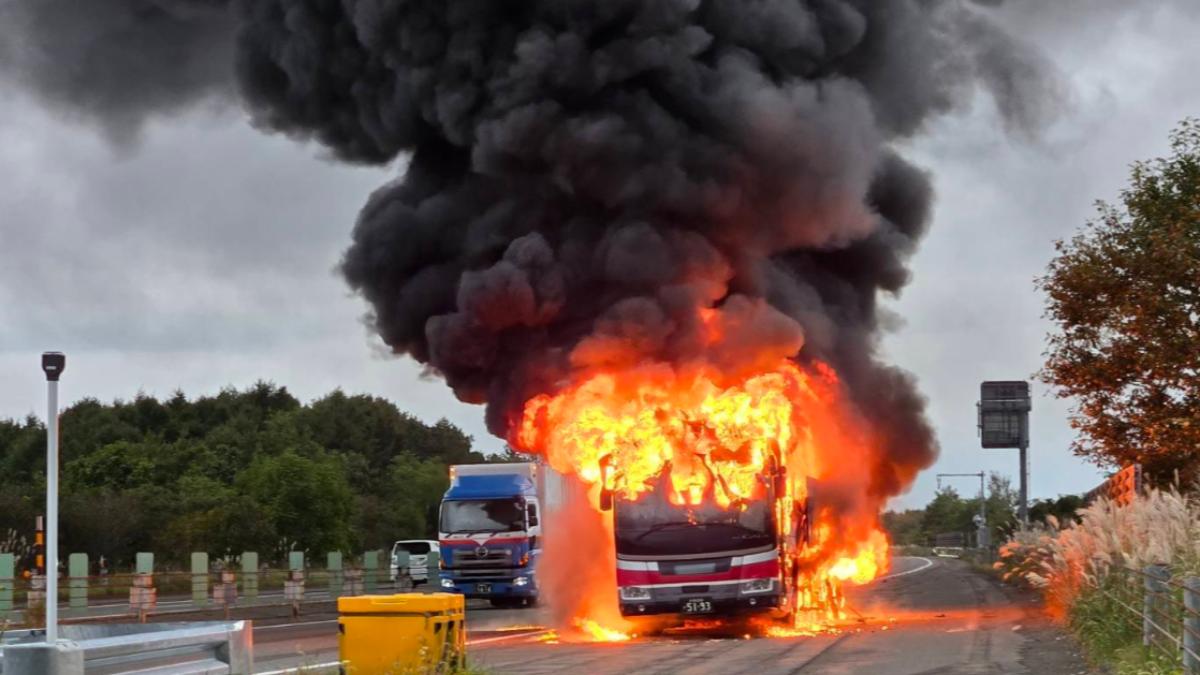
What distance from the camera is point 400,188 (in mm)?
32938

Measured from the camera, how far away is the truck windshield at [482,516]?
125ft

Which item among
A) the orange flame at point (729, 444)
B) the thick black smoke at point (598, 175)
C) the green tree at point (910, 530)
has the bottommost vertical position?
the green tree at point (910, 530)

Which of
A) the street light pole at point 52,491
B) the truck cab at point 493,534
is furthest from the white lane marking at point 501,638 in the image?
the street light pole at point 52,491

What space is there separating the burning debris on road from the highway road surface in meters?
1.80

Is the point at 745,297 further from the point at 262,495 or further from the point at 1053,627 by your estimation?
the point at 262,495

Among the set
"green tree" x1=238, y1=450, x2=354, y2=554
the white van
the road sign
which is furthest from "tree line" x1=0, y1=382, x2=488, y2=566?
the road sign

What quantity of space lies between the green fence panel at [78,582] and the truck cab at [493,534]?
810 cm

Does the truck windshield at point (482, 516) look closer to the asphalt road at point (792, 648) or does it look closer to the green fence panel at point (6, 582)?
the asphalt road at point (792, 648)

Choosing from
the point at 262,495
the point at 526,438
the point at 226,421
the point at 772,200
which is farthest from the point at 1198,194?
the point at 226,421

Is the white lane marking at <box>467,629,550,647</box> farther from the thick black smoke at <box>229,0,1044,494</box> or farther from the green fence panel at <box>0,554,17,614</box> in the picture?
the green fence panel at <box>0,554,17,614</box>

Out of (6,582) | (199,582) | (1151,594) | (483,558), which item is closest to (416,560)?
(199,582)

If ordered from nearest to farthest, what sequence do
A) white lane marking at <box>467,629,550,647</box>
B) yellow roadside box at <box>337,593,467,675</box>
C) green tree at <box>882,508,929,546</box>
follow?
yellow roadside box at <box>337,593,467,675</box> < white lane marking at <box>467,629,550,647</box> < green tree at <box>882,508,929,546</box>

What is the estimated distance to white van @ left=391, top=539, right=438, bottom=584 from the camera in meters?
48.1

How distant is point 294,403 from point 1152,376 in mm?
76810
